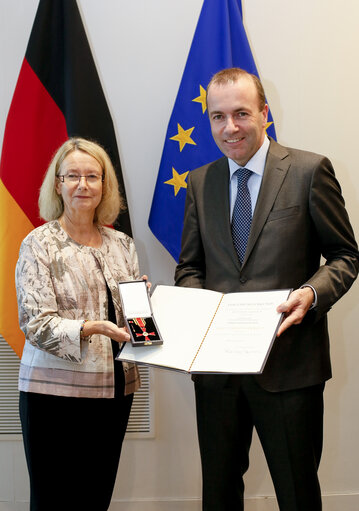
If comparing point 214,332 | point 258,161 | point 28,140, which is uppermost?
point 28,140

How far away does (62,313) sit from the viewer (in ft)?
6.75

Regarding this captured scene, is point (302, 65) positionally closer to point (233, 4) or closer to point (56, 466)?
point (233, 4)

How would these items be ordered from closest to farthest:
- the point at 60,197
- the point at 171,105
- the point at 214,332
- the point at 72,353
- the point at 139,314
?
the point at 214,332 → the point at 139,314 → the point at 72,353 → the point at 60,197 → the point at 171,105

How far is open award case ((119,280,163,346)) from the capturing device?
5.87 feet

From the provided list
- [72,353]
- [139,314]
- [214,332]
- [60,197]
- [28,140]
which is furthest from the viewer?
[28,140]

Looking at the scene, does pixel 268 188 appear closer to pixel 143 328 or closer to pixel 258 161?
pixel 258 161

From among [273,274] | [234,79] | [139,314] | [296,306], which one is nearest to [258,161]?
[234,79]

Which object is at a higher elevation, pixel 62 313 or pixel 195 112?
pixel 195 112

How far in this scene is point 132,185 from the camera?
116 inches

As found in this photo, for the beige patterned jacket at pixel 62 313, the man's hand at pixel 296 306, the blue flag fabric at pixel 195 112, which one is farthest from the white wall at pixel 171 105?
the man's hand at pixel 296 306

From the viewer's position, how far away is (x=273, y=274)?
187cm

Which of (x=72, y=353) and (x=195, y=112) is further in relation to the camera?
(x=195, y=112)

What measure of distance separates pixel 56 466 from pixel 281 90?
82.2 inches

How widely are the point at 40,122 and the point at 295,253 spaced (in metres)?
1.50
